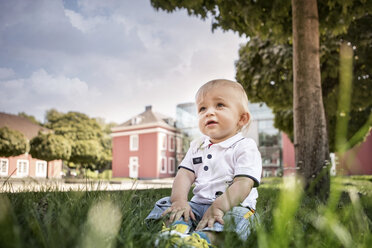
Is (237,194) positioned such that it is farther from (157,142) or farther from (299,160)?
(157,142)

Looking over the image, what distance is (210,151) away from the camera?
193 centimetres

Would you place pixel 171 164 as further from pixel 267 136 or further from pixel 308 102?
pixel 308 102

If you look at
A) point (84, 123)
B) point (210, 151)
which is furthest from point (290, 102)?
point (84, 123)

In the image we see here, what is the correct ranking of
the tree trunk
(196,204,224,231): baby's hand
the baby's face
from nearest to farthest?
1. (196,204,224,231): baby's hand
2. the baby's face
3. the tree trunk

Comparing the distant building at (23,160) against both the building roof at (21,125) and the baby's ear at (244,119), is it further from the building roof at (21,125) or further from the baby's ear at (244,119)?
the baby's ear at (244,119)

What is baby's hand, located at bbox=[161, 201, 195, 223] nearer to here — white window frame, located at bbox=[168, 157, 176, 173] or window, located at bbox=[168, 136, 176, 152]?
white window frame, located at bbox=[168, 157, 176, 173]

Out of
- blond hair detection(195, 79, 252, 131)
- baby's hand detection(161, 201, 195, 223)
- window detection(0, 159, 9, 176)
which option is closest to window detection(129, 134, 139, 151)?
window detection(0, 159, 9, 176)

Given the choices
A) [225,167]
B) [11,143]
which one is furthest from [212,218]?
[11,143]

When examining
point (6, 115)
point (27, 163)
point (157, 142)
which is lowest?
point (27, 163)

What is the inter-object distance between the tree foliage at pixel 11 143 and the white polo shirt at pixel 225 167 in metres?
16.0

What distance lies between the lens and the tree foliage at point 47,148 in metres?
17.1

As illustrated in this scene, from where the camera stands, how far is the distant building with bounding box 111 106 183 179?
30328 millimetres

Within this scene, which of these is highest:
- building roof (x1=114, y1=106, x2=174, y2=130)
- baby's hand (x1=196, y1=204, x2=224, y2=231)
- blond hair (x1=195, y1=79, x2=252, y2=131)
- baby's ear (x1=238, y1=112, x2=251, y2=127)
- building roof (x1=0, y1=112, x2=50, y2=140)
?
building roof (x1=114, y1=106, x2=174, y2=130)

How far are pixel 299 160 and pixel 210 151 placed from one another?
2559 mm
